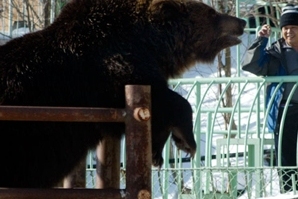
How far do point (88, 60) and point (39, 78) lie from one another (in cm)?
33

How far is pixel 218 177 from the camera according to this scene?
10.8m

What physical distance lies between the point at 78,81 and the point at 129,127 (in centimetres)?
130

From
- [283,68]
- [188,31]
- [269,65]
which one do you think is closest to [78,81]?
[188,31]

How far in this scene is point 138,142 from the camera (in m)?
4.89

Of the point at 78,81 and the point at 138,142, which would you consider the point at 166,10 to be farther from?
the point at 138,142

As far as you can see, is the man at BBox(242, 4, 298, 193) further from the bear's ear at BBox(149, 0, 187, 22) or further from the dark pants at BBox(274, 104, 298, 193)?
the bear's ear at BBox(149, 0, 187, 22)

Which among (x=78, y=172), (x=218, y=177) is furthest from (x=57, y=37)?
(x=218, y=177)

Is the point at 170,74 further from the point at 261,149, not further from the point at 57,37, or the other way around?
the point at 261,149

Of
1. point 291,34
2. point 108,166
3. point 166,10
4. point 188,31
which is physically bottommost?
point 108,166

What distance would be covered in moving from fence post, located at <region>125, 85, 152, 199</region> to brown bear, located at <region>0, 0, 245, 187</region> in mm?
1172

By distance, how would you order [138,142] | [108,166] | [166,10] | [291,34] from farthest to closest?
[291,34] → [108,166] → [166,10] → [138,142]

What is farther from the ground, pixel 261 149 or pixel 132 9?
pixel 132 9

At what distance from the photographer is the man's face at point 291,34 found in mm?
9000

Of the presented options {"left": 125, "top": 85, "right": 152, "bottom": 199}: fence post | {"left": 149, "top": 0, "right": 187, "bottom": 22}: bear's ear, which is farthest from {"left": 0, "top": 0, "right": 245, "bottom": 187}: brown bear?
{"left": 125, "top": 85, "right": 152, "bottom": 199}: fence post
